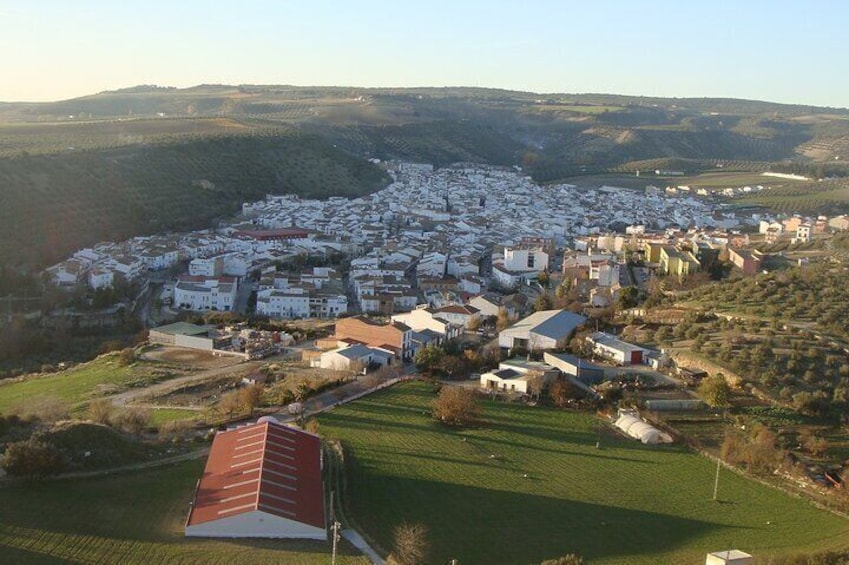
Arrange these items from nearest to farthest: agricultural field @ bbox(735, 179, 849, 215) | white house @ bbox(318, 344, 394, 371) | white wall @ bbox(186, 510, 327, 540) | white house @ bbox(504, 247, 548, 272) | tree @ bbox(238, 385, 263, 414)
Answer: white wall @ bbox(186, 510, 327, 540)
tree @ bbox(238, 385, 263, 414)
white house @ bbox(318, 344, 394, 371)
white house @ bbox(504, 247, 548, 272)
agricultural field @ bbox(735, 179, 849, 215)

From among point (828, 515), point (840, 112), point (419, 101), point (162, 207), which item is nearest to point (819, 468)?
point (828, 515)

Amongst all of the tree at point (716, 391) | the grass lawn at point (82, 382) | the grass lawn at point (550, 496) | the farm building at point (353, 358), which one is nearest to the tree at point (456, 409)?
the grass lawn at point (550, 496)

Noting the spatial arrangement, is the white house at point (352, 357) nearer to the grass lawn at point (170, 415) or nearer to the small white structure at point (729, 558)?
the grass lawn at point (170, 415)

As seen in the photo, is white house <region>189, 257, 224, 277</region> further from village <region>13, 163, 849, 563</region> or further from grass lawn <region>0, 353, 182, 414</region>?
grass lawn <region>0, 353, 182, 414</region>

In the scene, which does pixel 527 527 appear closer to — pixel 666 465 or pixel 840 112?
pixel 666 465

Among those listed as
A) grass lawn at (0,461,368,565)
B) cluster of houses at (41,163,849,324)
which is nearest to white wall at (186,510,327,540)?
grass lawn at (0,461,368,565)
